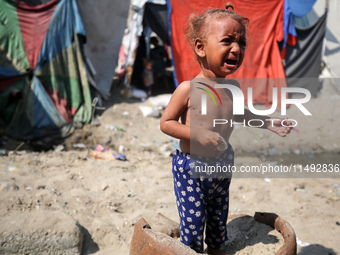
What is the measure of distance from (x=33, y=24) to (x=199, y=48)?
4309mm

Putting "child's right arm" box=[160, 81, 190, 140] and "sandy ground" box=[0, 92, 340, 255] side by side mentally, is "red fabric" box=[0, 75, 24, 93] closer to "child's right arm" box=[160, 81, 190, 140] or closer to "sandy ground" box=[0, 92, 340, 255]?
"sandy ground" box=[0, 92, 340, 255]

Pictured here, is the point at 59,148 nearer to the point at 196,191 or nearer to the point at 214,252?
the point at 214,252

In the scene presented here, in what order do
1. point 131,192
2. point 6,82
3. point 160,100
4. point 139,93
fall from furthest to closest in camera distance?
point 139,93
point 160,100
point 6,82
point 131,192

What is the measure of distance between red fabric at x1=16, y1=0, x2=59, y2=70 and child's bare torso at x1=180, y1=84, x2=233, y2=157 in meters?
4.25

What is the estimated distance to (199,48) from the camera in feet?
6.12

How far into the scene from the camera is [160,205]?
3.29 metres

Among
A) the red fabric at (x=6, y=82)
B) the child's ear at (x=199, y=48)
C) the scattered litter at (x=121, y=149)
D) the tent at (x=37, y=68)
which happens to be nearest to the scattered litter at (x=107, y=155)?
the scattered litter at (x=121, y=149)

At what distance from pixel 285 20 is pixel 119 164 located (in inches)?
188

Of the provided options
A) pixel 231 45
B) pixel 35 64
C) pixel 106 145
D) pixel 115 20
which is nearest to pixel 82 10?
pixel 115 20

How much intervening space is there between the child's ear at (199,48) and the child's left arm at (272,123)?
50 cm

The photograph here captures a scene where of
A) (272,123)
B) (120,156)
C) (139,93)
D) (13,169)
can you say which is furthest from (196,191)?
(139,93)

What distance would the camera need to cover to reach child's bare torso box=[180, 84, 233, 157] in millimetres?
1857

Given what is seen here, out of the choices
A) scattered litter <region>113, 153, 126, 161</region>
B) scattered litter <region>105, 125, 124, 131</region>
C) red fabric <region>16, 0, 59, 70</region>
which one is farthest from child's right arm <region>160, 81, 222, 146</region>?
red fabric <region>16, 0, 59, 70</region>

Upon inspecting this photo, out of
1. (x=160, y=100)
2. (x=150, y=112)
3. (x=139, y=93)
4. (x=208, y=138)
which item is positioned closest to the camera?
(x=208, y=138)
